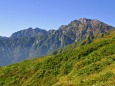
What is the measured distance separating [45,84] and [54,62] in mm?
9555

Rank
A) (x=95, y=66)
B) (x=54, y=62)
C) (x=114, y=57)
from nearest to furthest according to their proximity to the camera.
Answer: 1. (x=95, y=66)
2. (x=114, y=57)
3. (x=54, y=62)

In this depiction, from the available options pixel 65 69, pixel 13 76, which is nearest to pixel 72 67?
pixel 65 69

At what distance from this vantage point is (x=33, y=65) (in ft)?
192

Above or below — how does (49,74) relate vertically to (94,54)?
below

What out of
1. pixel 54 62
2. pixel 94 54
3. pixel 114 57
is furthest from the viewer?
pixel 54 62

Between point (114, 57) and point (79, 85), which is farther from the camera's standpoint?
point (114, 57)

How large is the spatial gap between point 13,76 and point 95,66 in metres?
21.7

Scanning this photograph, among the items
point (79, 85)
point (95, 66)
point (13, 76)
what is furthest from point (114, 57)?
point (13, 76)

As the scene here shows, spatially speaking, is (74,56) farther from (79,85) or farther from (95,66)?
(79,85)

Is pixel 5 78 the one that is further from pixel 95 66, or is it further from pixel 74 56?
pixel 95 66

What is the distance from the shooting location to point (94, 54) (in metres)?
52.8

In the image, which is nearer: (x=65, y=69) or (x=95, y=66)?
(x=95, y=66)

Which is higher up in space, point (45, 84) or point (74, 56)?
point (74, 56)

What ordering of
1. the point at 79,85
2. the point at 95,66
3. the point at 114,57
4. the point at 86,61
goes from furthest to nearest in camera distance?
1. the point at 86,61
2. the point at 114,57
3. the point at 95,66
4. the point at 79,85
